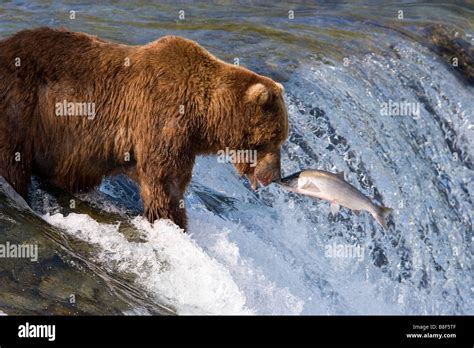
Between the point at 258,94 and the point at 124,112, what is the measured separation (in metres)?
0.97

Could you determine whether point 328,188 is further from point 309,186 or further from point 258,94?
point 258,94

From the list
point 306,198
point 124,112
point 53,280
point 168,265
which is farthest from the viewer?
point 306,198

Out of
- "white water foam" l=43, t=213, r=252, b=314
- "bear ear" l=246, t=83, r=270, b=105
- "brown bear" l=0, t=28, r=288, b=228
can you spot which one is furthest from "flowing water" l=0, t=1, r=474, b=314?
"bear ear" l=246, t=83, r=270, b=105

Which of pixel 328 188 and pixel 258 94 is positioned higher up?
pixel 258 94

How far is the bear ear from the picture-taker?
7.05 meters

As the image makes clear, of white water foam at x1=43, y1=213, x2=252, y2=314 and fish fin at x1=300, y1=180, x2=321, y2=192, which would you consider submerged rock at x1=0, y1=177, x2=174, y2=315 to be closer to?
white water foam at x1=43, y1=213, x2=252, y2=314

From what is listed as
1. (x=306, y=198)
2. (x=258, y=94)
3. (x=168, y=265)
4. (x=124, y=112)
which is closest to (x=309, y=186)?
(x=258, y=94)

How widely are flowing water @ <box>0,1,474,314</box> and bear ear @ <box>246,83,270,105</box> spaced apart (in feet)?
3.62

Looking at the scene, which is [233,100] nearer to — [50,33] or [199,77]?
[199,77]

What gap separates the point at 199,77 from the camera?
7062mm

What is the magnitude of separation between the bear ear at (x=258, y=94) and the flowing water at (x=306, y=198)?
1103 millimetres

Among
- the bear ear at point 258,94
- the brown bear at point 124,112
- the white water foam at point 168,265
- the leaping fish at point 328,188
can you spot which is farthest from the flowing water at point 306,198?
the bear ear at point 258,94

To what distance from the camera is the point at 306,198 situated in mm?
9117

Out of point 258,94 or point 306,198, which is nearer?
point 258,94
